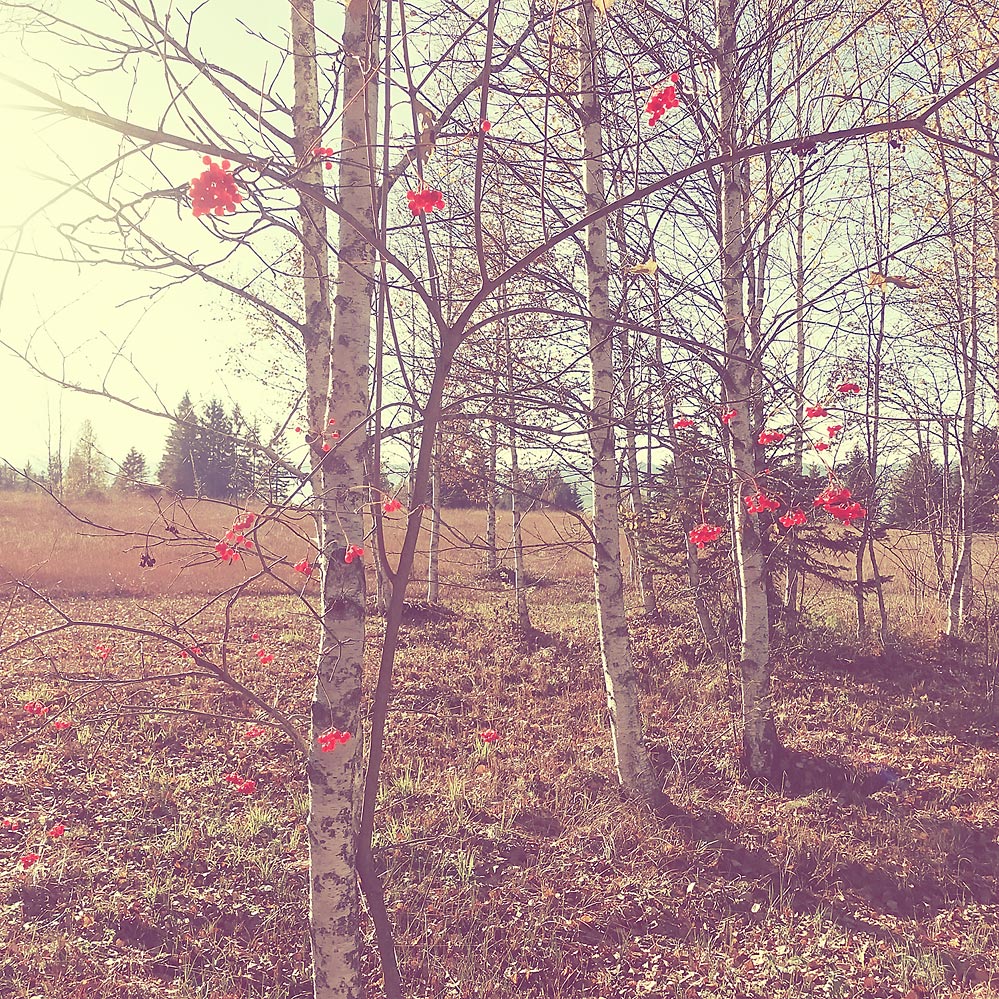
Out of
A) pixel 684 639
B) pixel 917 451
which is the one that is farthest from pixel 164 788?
pixel 917 451

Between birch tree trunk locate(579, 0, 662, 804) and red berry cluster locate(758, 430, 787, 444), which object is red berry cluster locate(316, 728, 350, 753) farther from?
birch tree trunk locate(579, 0, 662, 804)

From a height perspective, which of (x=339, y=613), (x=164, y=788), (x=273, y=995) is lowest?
(x=273, y=995)

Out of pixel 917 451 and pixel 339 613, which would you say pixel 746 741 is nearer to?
pixel 339 613

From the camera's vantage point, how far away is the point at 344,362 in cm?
253

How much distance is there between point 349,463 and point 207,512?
3046 cm

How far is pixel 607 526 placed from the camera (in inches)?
210

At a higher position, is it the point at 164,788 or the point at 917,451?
the point at 917,451

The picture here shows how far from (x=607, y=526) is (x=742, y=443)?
1.30m

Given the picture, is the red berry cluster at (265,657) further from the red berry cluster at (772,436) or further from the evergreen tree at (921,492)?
the evergreen tree at (921,492)

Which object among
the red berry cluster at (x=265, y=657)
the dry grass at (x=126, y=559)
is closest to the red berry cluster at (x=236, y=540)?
the red berry cluster at (x=265, y=657)

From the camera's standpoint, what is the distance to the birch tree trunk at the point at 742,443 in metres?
5.37

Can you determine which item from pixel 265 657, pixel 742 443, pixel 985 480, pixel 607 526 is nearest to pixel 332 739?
pixel 265 657

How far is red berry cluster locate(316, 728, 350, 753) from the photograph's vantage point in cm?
224

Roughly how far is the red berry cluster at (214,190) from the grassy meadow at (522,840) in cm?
96
